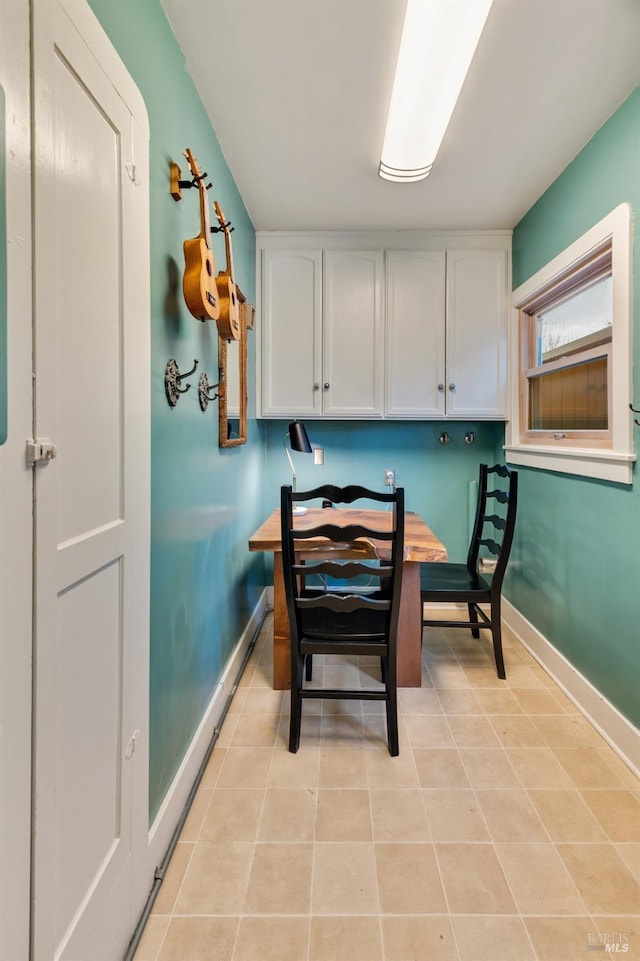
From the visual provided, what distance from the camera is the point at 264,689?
212 centimetres

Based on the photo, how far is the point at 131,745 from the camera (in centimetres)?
104

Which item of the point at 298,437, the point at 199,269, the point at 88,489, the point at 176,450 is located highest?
the point at 199,269

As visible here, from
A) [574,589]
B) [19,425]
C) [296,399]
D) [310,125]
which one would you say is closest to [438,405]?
[296,399]

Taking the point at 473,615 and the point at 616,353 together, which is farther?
the point at 473,615

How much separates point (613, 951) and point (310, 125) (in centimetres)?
280

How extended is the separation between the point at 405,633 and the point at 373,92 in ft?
7.51

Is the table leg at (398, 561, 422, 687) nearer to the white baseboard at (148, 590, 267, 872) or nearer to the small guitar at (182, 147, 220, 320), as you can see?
the white baseboard at (148, 590, 267, 872)

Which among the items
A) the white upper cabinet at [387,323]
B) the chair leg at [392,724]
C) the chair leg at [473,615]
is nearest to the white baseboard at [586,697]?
the chair leg at [473,615]

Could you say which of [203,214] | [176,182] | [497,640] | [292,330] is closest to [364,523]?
[497,640]

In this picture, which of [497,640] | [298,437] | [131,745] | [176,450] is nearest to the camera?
[131,745]

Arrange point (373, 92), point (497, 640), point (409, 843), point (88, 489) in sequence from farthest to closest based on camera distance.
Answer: point (497, 640)
point (373, 92)
point (409, 843)
point (88, 489)

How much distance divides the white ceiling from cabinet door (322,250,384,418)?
419 millimetres

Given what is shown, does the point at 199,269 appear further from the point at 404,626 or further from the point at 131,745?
the point at 404,626

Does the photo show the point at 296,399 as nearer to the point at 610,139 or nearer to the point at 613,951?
the point at 610,139
